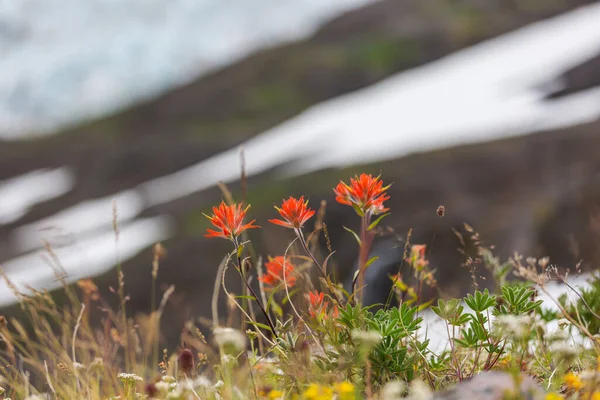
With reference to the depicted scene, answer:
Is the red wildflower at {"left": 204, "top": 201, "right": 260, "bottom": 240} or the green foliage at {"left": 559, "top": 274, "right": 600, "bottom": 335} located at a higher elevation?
the red wildflower at {"left": 204, "top": 201, "right": 260, "bottom": 240}

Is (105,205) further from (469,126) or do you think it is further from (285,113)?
(469,126)

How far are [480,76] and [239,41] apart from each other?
1419 inches

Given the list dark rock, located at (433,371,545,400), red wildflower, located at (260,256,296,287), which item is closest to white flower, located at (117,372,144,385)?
red wildflower, located at (260,256,296,287)

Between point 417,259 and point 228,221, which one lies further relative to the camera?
point 417,259

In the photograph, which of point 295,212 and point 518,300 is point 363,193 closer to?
point 295,212

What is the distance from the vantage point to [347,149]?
2859cm

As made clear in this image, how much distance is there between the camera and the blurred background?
43.5 ft

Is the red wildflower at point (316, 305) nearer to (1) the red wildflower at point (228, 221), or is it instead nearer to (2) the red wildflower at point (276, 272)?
(2) the red wildflower at point (276, 272)

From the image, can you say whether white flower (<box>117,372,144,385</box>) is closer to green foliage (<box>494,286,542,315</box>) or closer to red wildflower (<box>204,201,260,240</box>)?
red wildflower (<box>204,201,260,240</box>)

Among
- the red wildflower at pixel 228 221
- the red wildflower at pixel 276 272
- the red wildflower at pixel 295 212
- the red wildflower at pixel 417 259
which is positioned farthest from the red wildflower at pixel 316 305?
the red wildflower at pixel 417 259

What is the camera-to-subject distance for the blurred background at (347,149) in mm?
13258

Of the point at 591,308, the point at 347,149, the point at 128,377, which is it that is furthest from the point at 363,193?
the point at 347,149

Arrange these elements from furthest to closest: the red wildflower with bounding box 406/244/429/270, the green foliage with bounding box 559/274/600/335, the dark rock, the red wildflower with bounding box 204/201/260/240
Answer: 1. the green foliage with bounding box 559/274/600/335
2. the red wildflower with bounding box 406/244/429/270
3. the red wildflower with bounding box 204/201/260/240
4. the dark rock

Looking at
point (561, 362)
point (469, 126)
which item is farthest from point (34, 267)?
point (561, 362)
